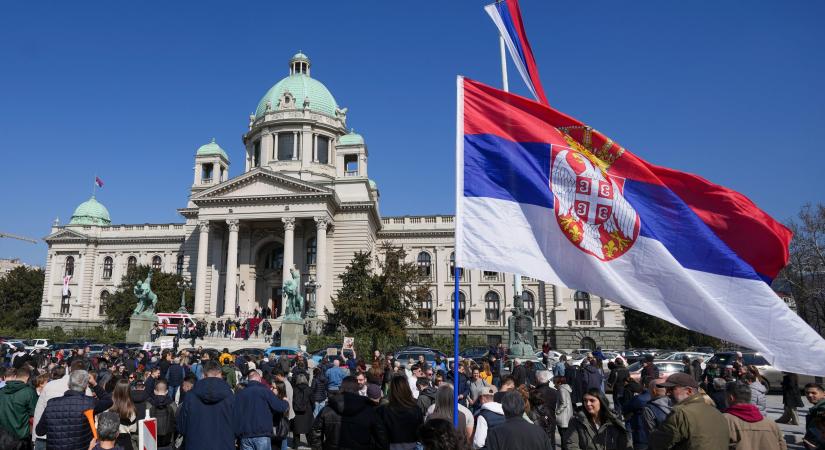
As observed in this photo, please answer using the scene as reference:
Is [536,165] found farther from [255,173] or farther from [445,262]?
[445,262]

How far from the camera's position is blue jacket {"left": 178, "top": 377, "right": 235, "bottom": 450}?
21.4ft

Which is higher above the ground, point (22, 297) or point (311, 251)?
point (311, 251)

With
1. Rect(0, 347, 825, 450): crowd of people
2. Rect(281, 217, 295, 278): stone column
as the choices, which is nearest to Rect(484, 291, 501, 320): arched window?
Rect(281, 217, 295, 278): stone column

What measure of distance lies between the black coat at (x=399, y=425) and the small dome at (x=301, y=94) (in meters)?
59.9

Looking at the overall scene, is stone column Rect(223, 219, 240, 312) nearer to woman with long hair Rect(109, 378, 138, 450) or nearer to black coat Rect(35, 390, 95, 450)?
woman with long hair Rect(109, 378, 138, 450)

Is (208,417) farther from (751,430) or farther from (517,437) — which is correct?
(751,430)

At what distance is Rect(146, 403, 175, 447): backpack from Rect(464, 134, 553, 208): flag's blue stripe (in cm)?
546

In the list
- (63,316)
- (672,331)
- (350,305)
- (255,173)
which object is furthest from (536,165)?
(63,316)

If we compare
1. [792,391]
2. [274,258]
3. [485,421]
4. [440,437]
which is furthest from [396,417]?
[274,258]

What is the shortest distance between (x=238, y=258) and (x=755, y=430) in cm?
5157

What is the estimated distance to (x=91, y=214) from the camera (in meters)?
67.8

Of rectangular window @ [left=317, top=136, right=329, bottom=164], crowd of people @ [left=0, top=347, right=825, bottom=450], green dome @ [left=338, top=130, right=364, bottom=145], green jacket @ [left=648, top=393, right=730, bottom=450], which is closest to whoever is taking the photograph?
green jacket @ [left=648, top=393, right=730, bottom=450]

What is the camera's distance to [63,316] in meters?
60.5

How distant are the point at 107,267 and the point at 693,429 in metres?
68.2
